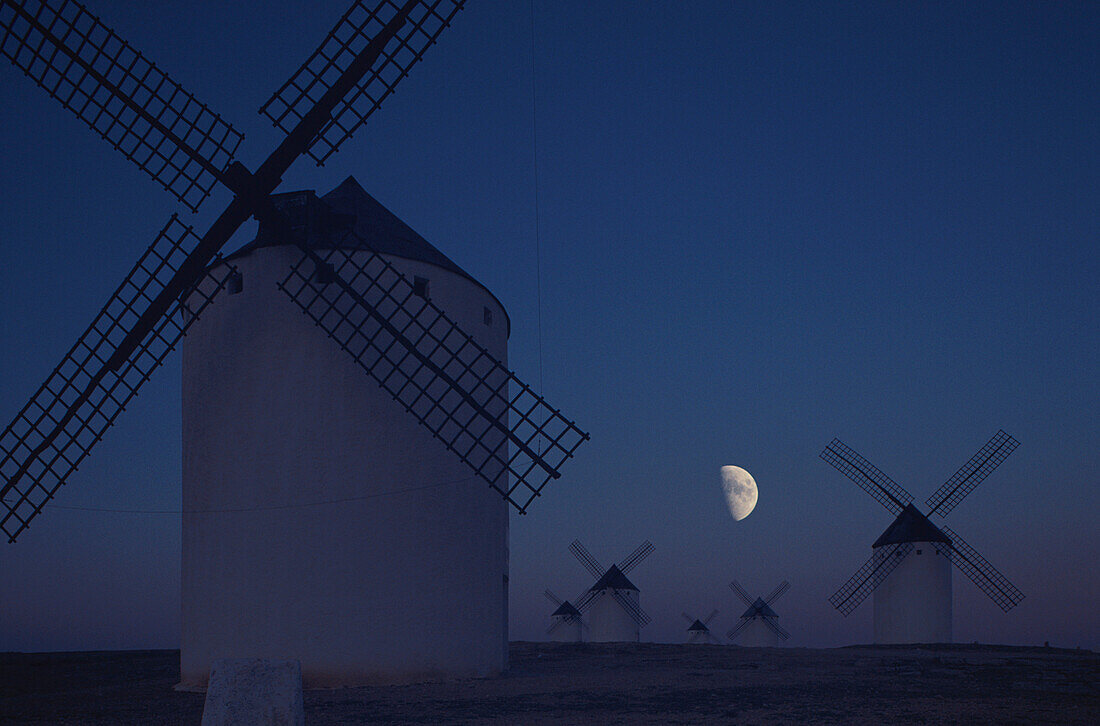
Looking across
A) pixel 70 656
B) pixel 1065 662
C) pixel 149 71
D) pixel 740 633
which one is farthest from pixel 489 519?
pixel 740 633

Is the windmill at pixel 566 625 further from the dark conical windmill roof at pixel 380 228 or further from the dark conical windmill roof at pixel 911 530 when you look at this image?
the dark conical windmill roof at pixel 380 228

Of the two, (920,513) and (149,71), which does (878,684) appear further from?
(920,513)

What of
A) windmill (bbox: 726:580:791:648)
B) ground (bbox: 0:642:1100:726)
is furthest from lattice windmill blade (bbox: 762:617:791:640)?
A: ground (bbox: 0:642:1100:726)

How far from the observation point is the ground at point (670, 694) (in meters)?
10.5

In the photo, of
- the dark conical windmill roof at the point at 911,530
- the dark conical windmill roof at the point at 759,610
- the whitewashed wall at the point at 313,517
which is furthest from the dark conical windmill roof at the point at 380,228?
the dark conical windmill roof at the point at 759,610

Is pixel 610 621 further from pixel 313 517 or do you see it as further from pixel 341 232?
pixel 341 232

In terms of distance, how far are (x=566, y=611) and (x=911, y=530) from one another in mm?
17007

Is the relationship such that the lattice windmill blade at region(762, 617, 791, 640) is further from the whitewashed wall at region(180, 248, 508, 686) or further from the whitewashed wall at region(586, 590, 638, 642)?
the whitewashed wall at region(180, 248, 508, 686)

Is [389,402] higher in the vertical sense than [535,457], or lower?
higher

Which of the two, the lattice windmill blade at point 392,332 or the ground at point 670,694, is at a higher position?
the lattice windmill blade at point 392,332

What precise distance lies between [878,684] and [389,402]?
8.35 m

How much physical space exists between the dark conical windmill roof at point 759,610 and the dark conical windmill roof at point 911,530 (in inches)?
555

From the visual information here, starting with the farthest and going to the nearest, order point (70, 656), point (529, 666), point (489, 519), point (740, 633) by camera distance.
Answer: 1. point (740, 633)
2. point (70, 656)
3. point (529, 666)
4. point (489, 519)

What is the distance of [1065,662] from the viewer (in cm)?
1792
